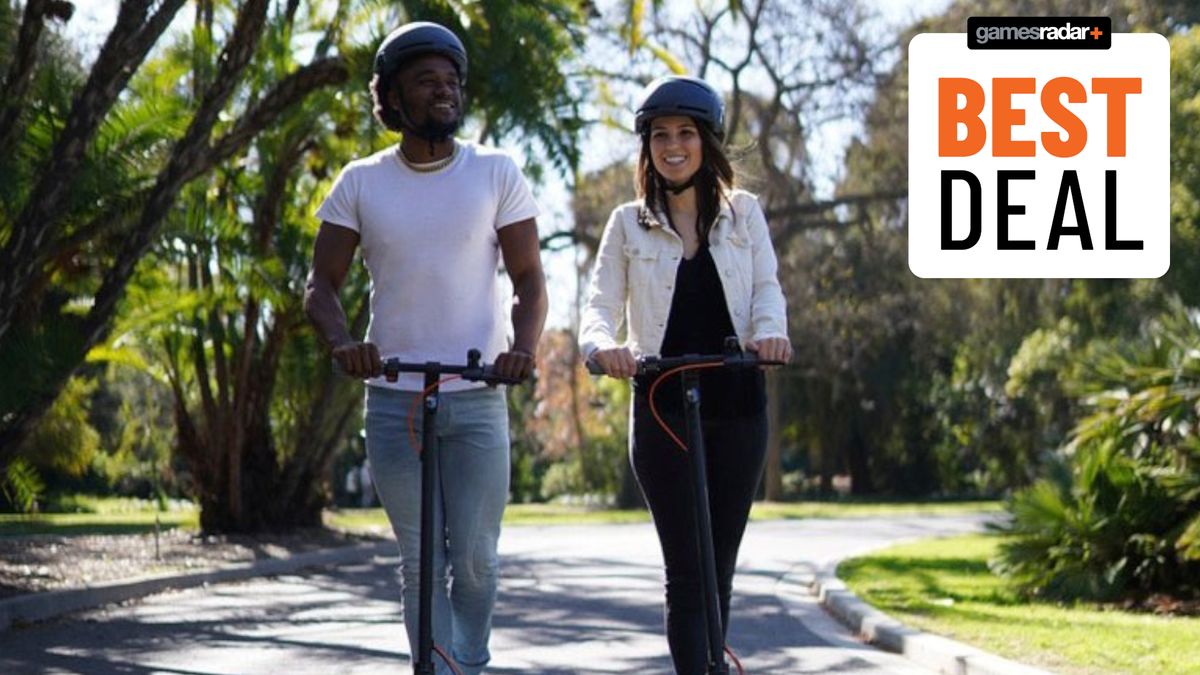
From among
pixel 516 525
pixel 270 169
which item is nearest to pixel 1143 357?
pixel 270 169

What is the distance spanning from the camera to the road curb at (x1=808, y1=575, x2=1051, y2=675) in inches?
375

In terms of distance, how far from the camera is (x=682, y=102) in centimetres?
612

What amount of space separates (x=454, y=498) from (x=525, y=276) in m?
0.70

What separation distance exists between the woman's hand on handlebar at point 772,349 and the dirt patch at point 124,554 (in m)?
9.08

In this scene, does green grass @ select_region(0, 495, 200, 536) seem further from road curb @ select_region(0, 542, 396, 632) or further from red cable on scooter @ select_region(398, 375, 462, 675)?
red cable on scooter @ select_region(398, 375, 462, 675)

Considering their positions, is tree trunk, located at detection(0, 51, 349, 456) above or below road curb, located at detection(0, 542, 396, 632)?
above

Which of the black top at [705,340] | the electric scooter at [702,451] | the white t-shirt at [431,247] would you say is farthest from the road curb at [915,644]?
the white t-shirt at [431,247]

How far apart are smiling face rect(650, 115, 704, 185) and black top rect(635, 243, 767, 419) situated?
24 cm

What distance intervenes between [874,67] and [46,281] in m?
22.4

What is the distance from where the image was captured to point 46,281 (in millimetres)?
16422

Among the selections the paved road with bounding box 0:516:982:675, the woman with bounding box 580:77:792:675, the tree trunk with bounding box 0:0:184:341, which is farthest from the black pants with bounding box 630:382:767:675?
the tree trunk with bounding box 0:0:184:341

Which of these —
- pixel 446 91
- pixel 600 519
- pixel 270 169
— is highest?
pixel 270 169

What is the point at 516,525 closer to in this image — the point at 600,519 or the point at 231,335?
the point at 600,519

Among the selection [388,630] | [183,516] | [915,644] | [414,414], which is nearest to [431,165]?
[414,414]
